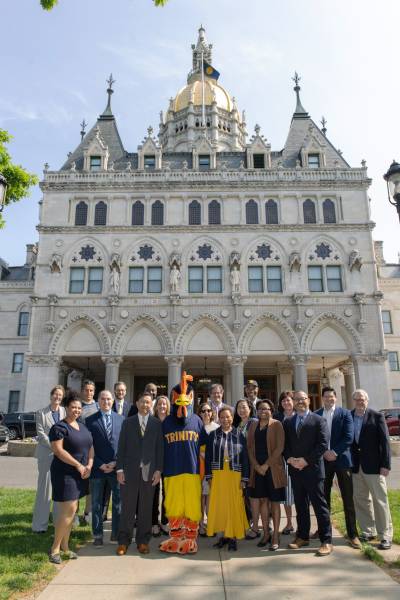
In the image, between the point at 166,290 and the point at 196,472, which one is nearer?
the point at 196,472

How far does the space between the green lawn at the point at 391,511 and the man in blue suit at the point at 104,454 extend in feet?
13.7

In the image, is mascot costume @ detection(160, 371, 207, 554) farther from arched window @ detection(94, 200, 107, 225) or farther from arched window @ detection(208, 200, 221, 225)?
arched window @ detection(94, 200, 107, 225)

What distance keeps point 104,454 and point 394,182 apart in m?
7.82

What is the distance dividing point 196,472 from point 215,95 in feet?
165

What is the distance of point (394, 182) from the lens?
363 inches

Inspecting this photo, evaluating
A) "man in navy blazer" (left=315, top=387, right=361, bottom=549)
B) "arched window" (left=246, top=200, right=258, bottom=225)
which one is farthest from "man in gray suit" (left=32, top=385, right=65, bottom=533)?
"arched window" (left=246, top=200, right=258, bottom=225)

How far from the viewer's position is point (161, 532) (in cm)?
820

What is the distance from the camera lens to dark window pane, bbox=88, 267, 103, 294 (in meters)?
29.8

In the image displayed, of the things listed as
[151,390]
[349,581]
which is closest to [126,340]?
[151,390]

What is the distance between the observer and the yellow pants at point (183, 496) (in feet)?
22.7

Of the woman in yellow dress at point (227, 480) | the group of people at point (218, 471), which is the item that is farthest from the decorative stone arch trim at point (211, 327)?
the woman in yellow dress at point (227, 480)

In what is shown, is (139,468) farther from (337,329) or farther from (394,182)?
(337,329)

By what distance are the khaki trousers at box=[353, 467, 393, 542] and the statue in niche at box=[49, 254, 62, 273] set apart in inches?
1004

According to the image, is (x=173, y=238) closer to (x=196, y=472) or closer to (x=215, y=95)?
(x=196, y=472)
